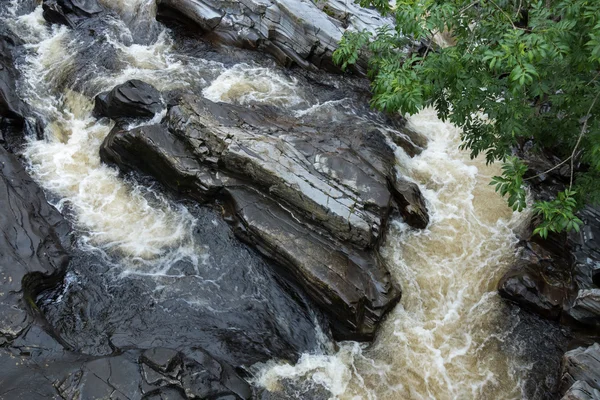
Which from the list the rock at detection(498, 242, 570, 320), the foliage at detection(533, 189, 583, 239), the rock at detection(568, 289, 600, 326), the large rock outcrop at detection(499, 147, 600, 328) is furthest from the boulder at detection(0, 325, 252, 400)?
the rock at detection(568, 289, 600, 326)

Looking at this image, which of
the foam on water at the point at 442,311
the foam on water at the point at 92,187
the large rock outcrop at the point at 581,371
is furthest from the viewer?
the foam on water at the point at 92,187

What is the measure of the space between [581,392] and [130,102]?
10.8 m

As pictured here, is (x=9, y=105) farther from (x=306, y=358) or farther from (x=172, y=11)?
(x=306, y=358)

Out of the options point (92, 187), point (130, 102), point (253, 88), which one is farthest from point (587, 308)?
point (130, 102)

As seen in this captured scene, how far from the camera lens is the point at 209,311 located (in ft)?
30.4

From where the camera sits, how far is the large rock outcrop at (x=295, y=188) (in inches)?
373

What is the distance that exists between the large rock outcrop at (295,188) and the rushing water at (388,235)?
1.84ft

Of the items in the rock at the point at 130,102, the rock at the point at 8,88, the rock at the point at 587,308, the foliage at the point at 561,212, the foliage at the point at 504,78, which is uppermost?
the foliage at the point at 504,78

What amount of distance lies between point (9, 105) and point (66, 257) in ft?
15.6

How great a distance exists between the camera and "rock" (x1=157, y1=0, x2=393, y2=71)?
14.5m

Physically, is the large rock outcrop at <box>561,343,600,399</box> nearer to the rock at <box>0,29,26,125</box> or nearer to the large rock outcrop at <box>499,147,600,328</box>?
the large rock outcrop at <box>499,147,600,328</box>

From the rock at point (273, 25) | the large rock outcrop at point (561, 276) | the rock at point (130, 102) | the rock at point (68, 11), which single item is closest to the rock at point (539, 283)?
the large rock outcrop at point (561, 276)

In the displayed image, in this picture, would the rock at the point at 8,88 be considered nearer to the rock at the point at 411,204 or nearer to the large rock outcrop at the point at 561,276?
the rock at the point at 411,204

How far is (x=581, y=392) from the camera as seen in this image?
25.2 feet
